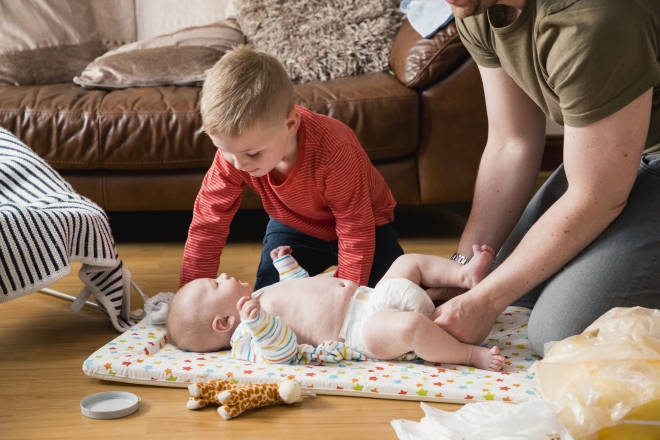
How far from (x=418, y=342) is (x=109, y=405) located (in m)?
0.58

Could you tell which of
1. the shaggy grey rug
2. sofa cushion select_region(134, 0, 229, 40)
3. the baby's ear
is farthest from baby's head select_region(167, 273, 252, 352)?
sofa cushion select_region(134, 0, 229, 40)

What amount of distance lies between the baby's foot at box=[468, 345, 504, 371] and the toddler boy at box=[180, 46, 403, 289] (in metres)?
0.37

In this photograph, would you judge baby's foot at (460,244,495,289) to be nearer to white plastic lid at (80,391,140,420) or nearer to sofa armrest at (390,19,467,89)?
white plastic lid at (80,391,140,420)

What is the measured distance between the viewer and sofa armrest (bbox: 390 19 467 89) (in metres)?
2.25

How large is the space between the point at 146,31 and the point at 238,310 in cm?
192

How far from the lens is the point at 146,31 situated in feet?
9.97

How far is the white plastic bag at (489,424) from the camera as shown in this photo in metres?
1.12

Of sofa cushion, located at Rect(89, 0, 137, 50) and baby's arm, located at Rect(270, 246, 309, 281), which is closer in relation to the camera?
baby's arm, located at Rect(270, 246, 309, 281)

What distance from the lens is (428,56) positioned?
227cm

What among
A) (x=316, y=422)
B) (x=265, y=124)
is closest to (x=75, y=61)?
(x=265, y=124)

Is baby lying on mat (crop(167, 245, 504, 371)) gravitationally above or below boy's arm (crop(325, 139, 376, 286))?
below

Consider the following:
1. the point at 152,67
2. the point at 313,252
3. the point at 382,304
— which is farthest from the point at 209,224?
the point at 152,67

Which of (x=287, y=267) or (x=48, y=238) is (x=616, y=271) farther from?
(x=48, y=238)

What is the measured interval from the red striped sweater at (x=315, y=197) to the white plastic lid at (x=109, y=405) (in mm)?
458
